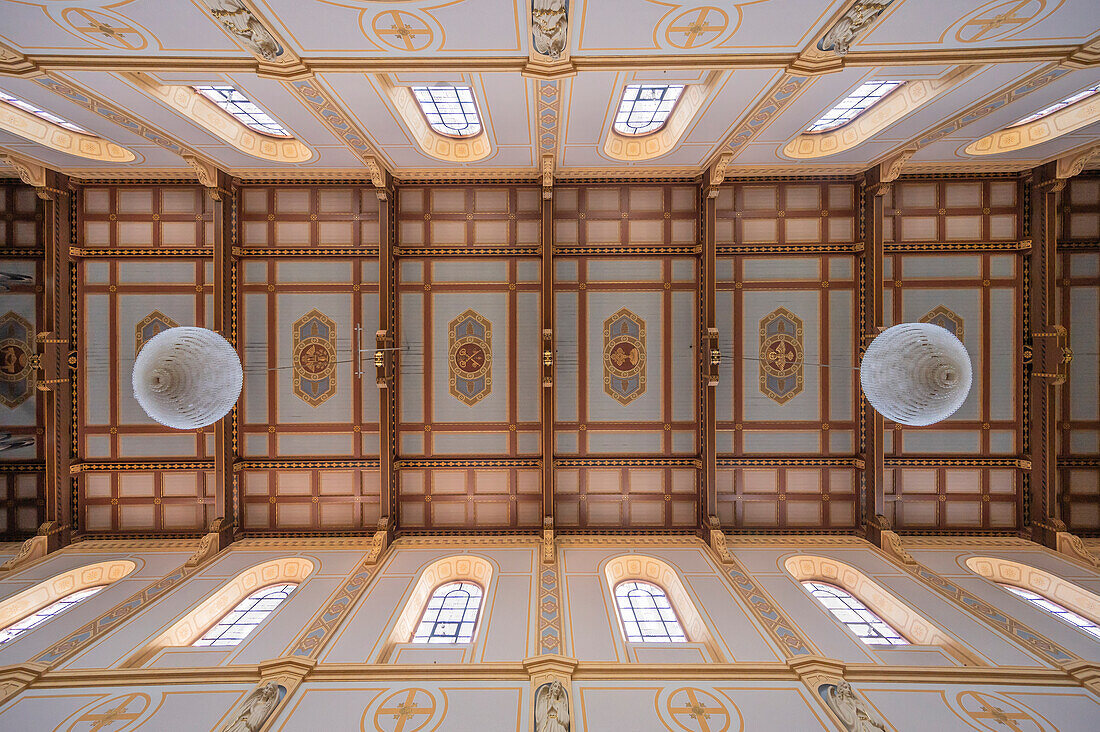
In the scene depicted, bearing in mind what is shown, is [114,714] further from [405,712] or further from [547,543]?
[547,543]

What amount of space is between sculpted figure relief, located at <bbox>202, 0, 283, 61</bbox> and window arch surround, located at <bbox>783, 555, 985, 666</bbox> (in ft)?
37.6

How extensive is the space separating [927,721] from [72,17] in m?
13.0

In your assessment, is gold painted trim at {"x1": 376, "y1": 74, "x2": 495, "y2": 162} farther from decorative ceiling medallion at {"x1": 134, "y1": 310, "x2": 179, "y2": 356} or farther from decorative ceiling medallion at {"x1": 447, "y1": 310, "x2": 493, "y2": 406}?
decorative ceiling medallion at {"x1": 134, "y1": 310, "x2": 179, "y2": 356}

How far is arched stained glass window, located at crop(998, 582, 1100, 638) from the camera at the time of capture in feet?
24.1

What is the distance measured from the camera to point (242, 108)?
325 inches

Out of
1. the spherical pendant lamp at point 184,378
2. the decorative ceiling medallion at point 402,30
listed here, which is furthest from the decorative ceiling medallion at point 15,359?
the decorative ceiling medallion at point 402,30

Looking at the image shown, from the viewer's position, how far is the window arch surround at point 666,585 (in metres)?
6.98

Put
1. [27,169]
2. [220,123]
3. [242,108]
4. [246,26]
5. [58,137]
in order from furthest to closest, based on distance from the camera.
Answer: [27,169], [58,137], [242,108], [220,123], [246,26]

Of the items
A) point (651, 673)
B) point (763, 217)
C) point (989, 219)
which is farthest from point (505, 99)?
point (989, 219)

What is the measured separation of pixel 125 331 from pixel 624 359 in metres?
11.1

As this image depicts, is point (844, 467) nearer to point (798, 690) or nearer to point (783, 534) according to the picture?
point (783, 534)

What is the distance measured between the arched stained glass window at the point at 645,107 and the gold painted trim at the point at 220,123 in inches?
244

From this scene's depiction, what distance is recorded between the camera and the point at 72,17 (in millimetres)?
5141

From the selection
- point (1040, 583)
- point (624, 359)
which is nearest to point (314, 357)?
point (624, 359)
